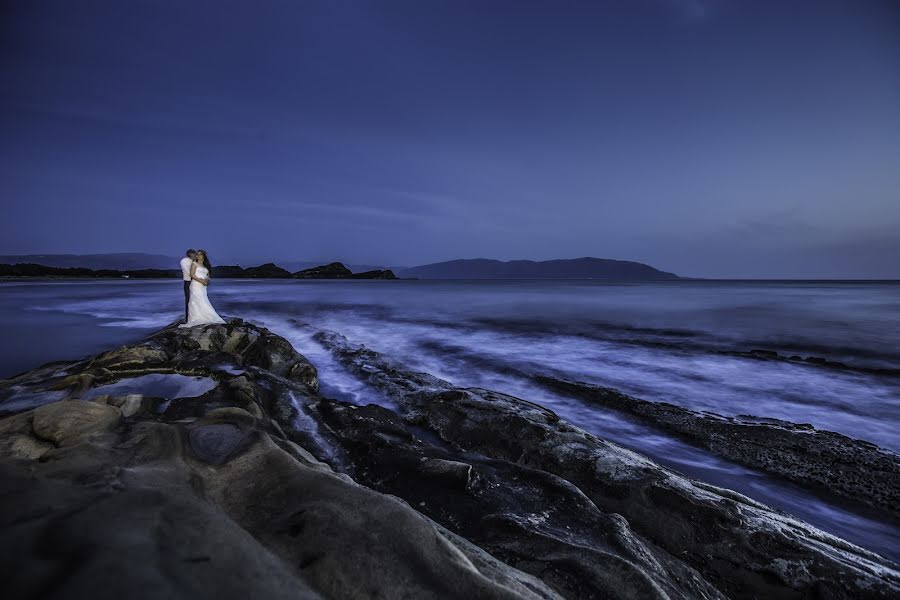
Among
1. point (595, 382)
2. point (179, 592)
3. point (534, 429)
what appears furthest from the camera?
point (595, 382)

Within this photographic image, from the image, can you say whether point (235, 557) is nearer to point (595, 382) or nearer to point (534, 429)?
point (534, 429)

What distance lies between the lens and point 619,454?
141 inches

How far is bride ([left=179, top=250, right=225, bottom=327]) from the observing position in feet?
31.7

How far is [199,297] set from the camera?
972 centimetres

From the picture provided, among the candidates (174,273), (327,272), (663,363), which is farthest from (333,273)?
(663,363)

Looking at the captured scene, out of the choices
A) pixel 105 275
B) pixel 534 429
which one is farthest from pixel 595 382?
pixel 105 275

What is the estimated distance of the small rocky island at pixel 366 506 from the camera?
4.43 feet

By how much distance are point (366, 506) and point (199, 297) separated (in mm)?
9890

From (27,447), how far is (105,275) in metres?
117

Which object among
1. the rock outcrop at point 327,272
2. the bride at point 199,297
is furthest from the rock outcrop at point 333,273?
the bride at point 199,297

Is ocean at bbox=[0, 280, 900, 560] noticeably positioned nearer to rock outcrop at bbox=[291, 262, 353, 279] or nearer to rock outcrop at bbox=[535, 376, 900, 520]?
rock outcrop at bbox=[535, 376, 900, 520]

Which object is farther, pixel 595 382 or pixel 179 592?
pixel 595 382

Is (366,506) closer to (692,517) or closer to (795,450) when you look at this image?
(692,517)

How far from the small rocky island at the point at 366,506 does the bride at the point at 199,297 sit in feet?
16.3
